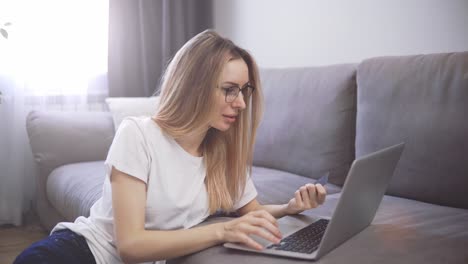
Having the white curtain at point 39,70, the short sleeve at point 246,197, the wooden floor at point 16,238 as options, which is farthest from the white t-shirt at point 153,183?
the white curtain at point 39,70

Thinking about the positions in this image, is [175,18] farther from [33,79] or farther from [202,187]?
[202,187]

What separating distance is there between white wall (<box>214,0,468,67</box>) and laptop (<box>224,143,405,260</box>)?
1.01m

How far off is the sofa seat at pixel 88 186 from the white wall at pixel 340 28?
0.70 metres

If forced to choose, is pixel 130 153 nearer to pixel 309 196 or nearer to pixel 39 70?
pixel 309 196

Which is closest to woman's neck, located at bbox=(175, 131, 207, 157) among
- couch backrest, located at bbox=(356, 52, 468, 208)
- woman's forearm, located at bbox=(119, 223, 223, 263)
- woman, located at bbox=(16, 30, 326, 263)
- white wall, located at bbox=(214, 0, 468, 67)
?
woman, located at bbox=(16, 30, 326, 263)

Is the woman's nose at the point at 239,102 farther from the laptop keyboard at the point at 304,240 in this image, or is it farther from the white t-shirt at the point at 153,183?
the laptop keyboard at the point at 304,240

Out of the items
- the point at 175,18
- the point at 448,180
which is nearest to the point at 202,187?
the point at 448,180

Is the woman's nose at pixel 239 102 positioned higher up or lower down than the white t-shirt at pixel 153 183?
higher up

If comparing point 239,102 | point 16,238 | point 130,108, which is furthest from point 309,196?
point 16,238

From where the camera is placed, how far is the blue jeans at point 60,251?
1143 millimetres

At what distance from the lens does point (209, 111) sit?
1201mm

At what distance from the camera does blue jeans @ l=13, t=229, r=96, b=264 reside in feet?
3.75

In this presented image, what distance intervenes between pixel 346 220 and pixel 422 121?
796 millimetres

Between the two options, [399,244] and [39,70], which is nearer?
[399,244]
